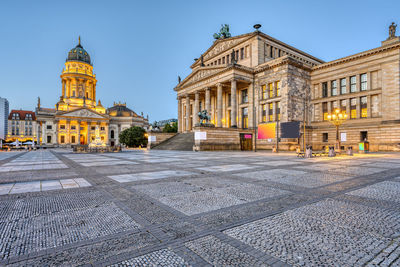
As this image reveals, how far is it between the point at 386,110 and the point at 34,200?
40662 millimetres

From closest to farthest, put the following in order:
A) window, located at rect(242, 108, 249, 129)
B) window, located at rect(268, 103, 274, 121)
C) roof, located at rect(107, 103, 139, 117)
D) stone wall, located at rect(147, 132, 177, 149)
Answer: window, located at rect(268, 103, 274, 121) → stone wall, located at rect(147, 132, 177, 149) → window, located at rect(242, 108, 249, 129) → roof, located at rect(107, 103, 139, 117)

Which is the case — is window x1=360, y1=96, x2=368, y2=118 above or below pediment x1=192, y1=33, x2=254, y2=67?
below

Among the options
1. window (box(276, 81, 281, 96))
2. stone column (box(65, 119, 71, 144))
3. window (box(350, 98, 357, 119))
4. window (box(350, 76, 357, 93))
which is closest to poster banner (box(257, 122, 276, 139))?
window (box(276, 81, 281, 96))

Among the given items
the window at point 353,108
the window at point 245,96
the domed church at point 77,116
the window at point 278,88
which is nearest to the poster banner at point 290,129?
the window at point 278,88

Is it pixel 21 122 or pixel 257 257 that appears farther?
pixel 21 122

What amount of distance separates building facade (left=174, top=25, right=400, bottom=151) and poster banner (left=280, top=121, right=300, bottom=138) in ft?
5.24

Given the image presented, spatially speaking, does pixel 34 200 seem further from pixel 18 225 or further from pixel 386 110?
pixel 386 110

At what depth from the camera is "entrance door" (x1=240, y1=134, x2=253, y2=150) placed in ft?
125

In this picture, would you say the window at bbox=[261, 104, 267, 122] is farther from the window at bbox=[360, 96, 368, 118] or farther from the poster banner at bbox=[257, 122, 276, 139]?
the window at bbox=[360, 96, 368, 118]

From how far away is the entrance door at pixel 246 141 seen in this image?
38.0 m

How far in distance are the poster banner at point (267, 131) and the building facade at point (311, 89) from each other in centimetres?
106

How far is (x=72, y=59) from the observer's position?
94188 millimetres

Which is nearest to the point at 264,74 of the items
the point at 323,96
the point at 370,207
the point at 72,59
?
the point at 323,96

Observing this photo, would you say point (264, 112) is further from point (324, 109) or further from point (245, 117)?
point (324, 109)
